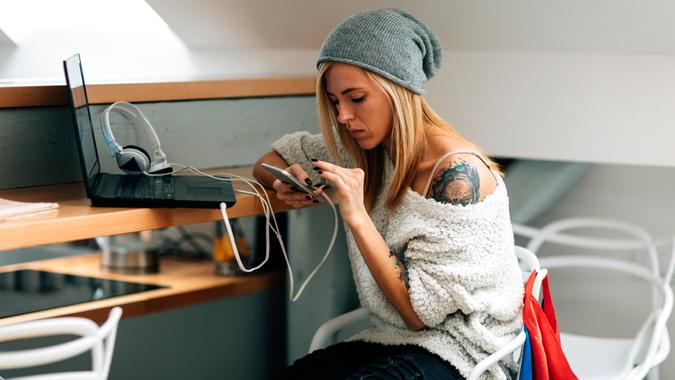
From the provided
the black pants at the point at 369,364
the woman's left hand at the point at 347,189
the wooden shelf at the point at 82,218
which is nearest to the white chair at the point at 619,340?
the black pants at the point at 369,364

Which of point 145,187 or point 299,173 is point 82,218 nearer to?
point 145,187

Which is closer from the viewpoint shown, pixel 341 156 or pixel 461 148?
pixel 461 148

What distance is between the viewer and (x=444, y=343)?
1.72 metres

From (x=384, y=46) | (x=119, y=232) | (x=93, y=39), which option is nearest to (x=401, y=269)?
(x=384, y=46)

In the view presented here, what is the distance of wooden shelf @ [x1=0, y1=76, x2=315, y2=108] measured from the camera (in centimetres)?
192

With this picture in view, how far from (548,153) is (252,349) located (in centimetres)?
98

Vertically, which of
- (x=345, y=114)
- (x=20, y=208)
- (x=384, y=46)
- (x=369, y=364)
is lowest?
(x=369, y=364)

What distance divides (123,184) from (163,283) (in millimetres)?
630

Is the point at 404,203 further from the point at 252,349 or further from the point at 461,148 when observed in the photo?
the point at 252,349

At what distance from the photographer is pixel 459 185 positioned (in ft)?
5.45

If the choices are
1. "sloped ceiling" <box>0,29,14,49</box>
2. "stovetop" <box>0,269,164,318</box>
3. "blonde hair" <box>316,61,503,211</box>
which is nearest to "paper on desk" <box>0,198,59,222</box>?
"stovetop" <box>0,269,164,318</box>

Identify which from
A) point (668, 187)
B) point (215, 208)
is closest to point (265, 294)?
point (215, 208)

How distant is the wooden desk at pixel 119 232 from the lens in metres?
1.52

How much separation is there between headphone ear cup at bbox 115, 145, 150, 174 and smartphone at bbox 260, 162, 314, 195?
0.29 metres
